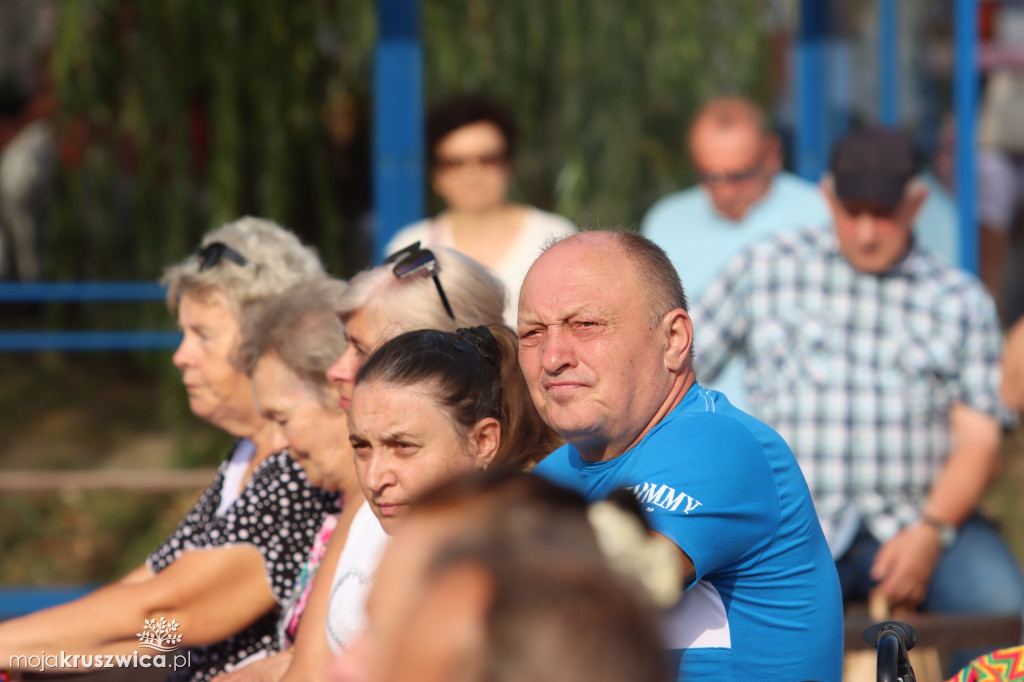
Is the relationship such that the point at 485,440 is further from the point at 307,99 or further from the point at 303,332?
the point at 307,99

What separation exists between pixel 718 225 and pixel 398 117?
1.24m

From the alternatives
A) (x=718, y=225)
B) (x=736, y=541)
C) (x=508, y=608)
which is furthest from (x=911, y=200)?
(x=508, y=608)

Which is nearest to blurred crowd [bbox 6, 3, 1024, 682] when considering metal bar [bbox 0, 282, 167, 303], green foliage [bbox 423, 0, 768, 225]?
green foliage [bbox 423, 0, 768, 225]

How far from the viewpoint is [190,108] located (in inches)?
226

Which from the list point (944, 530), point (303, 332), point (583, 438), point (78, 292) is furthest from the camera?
point (78, 292)

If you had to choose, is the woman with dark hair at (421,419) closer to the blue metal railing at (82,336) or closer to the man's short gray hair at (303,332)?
the man's short gray hair at (303,332)

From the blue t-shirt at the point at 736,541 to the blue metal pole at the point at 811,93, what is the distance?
157 inches

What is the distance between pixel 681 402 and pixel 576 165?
398 centimetres

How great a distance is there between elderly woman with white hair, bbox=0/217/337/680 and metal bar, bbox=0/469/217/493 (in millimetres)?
3188

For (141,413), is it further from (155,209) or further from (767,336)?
(767,336)

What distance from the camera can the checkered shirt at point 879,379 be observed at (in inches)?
130

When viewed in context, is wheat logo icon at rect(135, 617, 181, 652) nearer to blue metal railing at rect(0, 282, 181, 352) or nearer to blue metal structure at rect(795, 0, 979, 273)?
blue metal railing at rect(0, 282, 181, 352)

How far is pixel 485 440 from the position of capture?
195cm

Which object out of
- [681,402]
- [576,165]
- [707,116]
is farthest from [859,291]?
[576,165]
